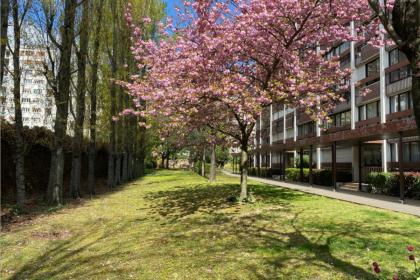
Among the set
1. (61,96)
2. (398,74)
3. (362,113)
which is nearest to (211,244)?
(61,96)

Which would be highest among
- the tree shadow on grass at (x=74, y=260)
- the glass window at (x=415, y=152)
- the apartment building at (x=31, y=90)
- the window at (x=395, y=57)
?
the window at (x=395, y=57)

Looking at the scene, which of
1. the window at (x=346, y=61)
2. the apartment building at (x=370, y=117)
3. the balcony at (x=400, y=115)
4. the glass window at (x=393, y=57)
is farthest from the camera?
the window at (x=346, y=61)

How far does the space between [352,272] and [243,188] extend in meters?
9.85

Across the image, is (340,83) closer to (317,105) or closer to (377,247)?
(317,105)

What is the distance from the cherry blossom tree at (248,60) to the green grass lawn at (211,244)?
354 centimetres

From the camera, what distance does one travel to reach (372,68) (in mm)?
37250

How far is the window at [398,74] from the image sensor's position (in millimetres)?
30970

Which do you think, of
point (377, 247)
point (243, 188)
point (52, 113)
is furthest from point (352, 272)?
point (52, 113)

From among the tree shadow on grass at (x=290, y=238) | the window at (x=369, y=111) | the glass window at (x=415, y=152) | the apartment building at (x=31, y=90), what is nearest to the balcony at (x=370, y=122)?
the window at (x=369, y=111)

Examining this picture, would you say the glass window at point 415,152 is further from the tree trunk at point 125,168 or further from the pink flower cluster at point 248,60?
Answer: the tree trunk at point 125,168

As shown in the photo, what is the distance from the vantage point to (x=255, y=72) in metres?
15.9

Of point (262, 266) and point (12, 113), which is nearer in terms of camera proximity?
point (262, 266)

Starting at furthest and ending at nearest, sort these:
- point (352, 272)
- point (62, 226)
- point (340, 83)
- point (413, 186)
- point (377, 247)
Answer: point (413, 186) → point (340, 83) → point (62, 226) → point (377, 247) → point (352, 272)

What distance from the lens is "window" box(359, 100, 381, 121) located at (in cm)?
3625
